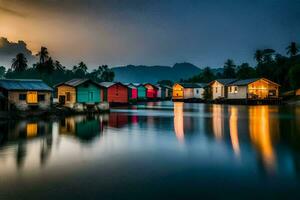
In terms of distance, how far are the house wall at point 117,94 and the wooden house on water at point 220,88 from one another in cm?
2675

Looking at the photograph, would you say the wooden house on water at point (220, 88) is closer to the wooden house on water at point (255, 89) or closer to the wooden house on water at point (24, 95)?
the wooden house on water at point (255, 89)

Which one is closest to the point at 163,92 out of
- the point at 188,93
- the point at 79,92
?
the point at 188,93

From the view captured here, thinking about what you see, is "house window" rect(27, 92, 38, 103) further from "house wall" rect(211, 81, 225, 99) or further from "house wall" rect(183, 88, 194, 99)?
"house wall" rect(183, 88, 194, 99)

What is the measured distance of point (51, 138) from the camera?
20297 millimetres

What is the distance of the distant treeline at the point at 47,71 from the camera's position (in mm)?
77438

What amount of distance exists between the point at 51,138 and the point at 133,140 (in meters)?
5.41

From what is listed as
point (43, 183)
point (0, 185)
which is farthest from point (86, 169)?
point (0, 185)

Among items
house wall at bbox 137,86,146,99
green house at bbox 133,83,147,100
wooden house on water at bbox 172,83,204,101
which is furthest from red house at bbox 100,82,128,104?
wooden house on water at bbox 172,83,204,101

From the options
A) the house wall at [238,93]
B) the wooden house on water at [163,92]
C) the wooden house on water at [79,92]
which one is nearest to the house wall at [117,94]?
the wooden house on water at [79,92]

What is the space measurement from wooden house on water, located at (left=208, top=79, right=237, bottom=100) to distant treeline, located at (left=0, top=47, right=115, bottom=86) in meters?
43.7

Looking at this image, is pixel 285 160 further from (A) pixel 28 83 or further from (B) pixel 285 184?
(A) pixel 28 83

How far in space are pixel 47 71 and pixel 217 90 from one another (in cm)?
4543

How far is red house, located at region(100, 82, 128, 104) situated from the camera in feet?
218

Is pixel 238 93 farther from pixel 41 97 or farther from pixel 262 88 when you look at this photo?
pixel 41 97
